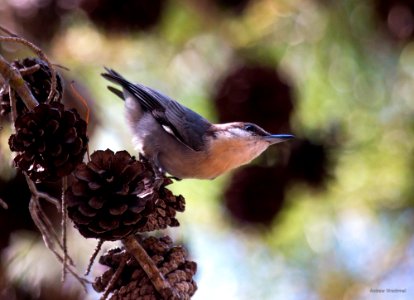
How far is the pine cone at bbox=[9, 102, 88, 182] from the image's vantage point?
1.04 metres

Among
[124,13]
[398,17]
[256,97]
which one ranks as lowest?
[256,97]

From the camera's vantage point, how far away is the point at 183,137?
1994 mm

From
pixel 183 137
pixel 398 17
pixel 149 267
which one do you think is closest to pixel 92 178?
pixel 149 267

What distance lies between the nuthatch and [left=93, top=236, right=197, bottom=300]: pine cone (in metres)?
0.71

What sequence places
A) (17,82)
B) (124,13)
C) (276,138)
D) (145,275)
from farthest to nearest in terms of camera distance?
(124,13)
(276,138)
(145,275)
(17,82)

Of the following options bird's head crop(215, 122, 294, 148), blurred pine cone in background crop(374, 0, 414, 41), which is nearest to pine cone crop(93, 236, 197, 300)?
bird's head crop(215, 122, 294, 148)

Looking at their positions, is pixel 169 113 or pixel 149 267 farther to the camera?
pixel 169 113

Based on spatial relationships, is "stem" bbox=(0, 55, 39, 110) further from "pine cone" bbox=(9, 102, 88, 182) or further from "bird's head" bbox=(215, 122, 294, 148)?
"bird's head" bbox=(215, 122, 294, 148)

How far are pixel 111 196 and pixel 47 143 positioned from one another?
0.45 ft

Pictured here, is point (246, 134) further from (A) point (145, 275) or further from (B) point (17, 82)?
(B) point (17, 82)

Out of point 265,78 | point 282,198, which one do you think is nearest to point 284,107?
point 265,78

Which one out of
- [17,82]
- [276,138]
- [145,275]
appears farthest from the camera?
[276,138]

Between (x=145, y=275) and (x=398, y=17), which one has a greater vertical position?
(x=398, y=17)

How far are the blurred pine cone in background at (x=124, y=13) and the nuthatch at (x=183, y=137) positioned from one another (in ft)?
0.67
